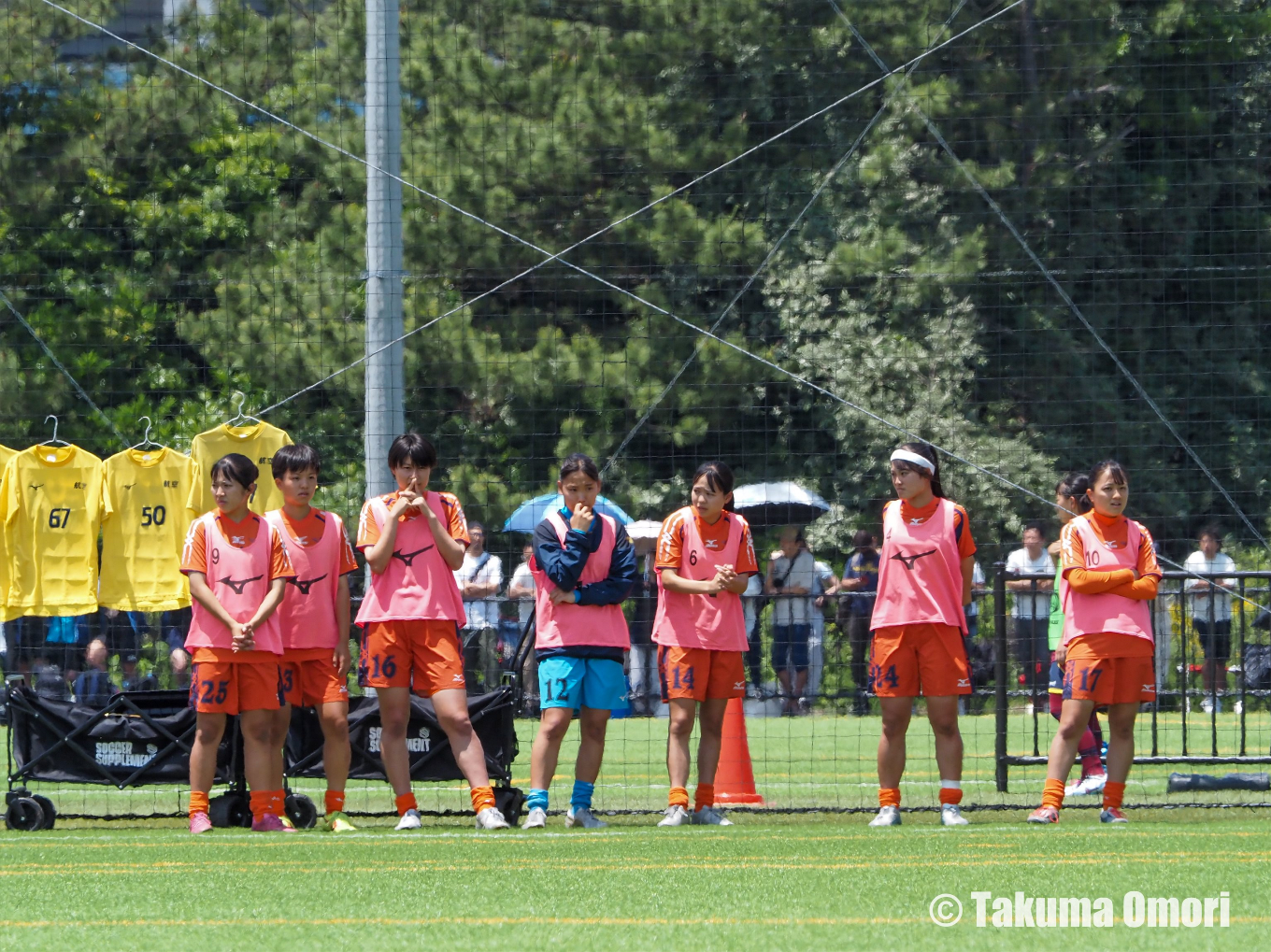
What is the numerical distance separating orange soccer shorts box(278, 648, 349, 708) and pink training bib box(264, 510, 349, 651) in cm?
4

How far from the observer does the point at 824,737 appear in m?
13.3

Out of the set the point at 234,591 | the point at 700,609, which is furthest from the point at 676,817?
the point at 234,591

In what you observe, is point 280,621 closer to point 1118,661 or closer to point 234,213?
point 1118,661

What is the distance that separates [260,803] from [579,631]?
59.6 inches

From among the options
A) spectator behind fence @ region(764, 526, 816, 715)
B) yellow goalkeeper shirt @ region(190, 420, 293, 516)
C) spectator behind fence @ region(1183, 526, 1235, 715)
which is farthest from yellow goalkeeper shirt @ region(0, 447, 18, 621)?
spectator behind fence @ region(1183, 526, 1235, 715)

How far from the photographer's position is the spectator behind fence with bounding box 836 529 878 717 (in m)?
12.7

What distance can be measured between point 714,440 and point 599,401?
1.07 metres

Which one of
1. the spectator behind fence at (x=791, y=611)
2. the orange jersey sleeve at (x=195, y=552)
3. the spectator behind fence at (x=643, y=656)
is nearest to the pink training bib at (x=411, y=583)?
the orange jersey sleeve at (x=195, y=552)

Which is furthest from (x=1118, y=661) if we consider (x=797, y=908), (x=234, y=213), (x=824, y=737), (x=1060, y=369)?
(x=234, y=213)

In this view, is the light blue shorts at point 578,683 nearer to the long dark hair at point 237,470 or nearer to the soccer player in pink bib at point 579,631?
the soccer player in pink bib at point 579,631

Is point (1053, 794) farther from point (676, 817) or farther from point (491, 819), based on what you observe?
point (491, 819)

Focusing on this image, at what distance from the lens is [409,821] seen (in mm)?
7328

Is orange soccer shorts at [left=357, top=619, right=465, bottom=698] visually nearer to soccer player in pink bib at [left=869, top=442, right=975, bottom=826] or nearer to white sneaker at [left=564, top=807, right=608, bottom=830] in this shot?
white sneaker at [left=564, top=807, right=608, bottom=830]

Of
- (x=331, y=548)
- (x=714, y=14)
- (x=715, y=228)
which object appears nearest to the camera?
(x=331, y=548)
